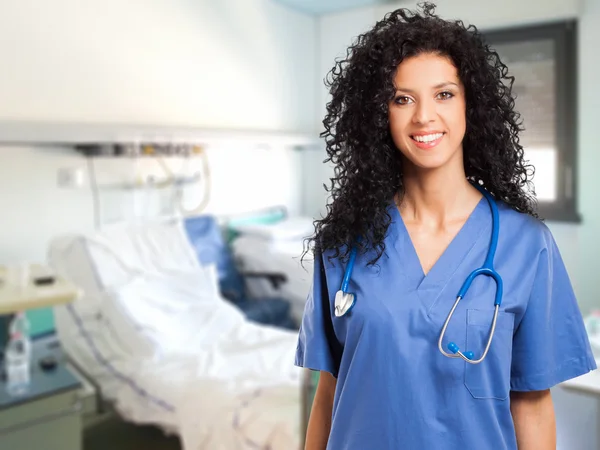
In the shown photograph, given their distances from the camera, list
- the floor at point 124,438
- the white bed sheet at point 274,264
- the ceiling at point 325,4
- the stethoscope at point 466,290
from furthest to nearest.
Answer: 1. the ceiling at point 325,4
2. the white bed sheet at point 274,264
3. the floor at point 124,438
4. the stethoscope at point 466,290

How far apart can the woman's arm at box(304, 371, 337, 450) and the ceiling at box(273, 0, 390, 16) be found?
132 inches

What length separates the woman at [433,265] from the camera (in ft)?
2.94

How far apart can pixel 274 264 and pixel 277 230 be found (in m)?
0.22

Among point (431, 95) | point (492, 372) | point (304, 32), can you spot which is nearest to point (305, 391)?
point (492, 372)

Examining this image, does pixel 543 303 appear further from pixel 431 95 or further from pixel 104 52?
pixel 104 52

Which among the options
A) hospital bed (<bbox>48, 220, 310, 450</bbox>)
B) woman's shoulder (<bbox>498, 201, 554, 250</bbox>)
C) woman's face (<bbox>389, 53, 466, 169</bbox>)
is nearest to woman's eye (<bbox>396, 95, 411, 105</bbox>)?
woman's face (<bbox>389, 53, 466, 169</bbox>)

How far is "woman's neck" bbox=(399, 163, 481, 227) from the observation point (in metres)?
0.97

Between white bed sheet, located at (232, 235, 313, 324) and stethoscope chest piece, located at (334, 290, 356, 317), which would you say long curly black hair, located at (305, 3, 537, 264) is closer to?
stethoscope chest piece, located at (334, 290, 356, 317)

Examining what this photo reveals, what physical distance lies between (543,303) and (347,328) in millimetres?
292

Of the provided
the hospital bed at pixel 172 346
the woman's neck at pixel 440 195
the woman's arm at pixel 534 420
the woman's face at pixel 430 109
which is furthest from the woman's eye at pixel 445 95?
the hospital bed at pixel 172 346

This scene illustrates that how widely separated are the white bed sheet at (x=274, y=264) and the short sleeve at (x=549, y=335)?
240cm

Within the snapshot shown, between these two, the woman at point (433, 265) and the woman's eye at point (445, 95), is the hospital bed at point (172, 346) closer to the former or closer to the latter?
the woman at point (433, 265)

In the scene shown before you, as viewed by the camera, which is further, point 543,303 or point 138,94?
point 138,94

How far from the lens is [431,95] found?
922 millimetres
